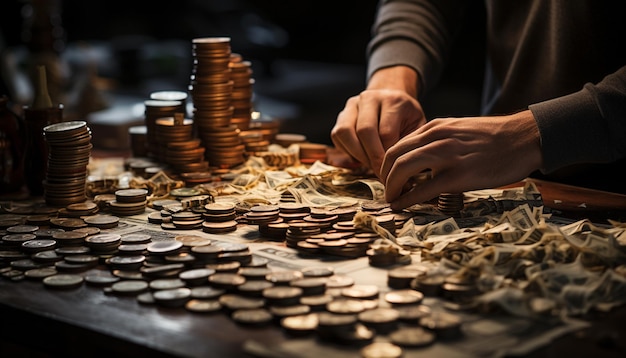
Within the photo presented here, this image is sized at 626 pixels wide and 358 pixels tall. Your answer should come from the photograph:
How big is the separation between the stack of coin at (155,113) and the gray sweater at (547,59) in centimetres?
64

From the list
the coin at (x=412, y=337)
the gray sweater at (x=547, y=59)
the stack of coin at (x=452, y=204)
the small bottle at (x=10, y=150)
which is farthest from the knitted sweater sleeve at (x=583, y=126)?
the small bottle at (x=10, y=150)

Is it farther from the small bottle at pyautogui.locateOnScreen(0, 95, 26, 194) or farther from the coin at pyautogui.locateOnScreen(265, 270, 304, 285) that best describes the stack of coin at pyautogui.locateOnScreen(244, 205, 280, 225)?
the small bottle at pyautogui.locateOnScreen(0, 95, 26, 194)

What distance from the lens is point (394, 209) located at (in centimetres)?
184

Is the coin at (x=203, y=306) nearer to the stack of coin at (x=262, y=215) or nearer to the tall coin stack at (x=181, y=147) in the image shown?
the stack of coin at (x=262, y=215)

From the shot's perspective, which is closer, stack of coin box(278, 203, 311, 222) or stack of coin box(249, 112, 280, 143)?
stack of coin box(278, 203, 311, 222)

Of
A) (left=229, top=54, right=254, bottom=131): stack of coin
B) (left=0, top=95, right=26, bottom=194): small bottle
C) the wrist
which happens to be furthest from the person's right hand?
(left=0, top=95, right=26, bottom=194): small bottle

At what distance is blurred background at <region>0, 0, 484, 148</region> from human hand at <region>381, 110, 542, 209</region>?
1640mm

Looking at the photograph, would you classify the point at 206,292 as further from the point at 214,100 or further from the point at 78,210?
the point at 214,100

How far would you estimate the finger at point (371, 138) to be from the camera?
6.64 feet

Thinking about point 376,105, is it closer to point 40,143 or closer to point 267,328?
point 40,143

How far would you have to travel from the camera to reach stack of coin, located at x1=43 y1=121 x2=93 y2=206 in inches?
75.3

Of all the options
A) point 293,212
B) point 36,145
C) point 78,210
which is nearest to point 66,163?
point 78,210

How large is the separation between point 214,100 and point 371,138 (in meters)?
0.48

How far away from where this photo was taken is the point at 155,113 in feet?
7.67
